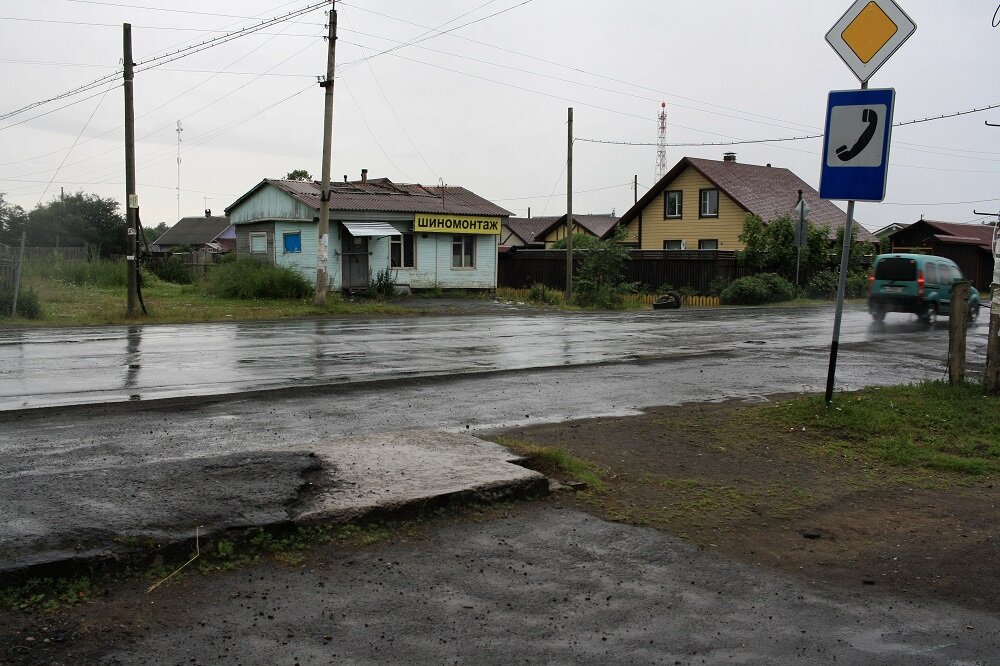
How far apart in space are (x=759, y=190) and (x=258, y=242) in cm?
2751

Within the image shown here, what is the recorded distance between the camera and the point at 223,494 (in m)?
5.12

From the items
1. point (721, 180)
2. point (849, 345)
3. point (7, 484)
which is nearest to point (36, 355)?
point (7, 484)

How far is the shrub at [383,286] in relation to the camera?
33.1 meters

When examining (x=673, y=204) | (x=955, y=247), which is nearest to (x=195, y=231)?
(x=673, y=204)

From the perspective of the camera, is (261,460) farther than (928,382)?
No

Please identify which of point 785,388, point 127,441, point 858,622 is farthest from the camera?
point 785,388

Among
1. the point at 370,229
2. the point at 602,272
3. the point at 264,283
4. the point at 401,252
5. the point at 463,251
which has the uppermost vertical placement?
the point at 370,229

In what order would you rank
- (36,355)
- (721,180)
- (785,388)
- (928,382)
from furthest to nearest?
1. (721,180)
2. (36,355)
3. (785,388)
4. (928,382)

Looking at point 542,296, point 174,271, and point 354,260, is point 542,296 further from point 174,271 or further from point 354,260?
point 174,271

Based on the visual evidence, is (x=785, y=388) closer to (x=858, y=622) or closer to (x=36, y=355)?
(x=858, y=622)

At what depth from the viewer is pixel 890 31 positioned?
7938mm

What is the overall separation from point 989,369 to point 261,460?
288 inches

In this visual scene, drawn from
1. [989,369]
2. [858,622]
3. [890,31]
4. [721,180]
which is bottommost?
[858,622]

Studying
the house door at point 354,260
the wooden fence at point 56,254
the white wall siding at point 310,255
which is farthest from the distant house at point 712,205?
the wooden fence at point 56,254
